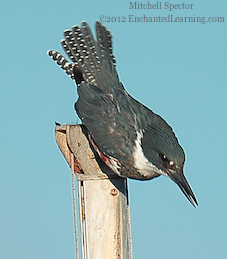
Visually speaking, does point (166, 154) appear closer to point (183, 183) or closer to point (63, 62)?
point (183, 183)

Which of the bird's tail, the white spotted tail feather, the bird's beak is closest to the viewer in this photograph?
the bird's beak

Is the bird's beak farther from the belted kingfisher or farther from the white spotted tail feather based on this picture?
the white spotted tail feather

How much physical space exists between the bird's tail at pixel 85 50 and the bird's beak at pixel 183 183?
70.6 inches

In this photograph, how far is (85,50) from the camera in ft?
20.5

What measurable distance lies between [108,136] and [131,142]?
0.71ft

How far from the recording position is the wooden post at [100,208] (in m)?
4.88

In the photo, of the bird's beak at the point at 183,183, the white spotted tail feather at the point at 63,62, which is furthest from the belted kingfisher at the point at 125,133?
the white spotted tail feather at the point at 63,62

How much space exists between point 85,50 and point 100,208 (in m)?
2.09

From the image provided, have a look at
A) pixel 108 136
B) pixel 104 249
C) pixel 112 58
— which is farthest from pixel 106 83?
pixel 104 249

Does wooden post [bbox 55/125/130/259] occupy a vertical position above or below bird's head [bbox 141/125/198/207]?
below

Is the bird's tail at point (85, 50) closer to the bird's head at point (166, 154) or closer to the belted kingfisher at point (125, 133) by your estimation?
the belted kingfisher at point (125, 133)

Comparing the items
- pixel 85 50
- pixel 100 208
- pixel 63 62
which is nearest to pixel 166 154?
pixel 100 208

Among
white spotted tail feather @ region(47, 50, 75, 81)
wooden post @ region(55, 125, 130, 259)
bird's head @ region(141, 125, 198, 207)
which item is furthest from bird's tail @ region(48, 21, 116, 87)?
bird's head @ region(141, 125, 198, 207)

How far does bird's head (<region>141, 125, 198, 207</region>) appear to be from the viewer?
461cm
